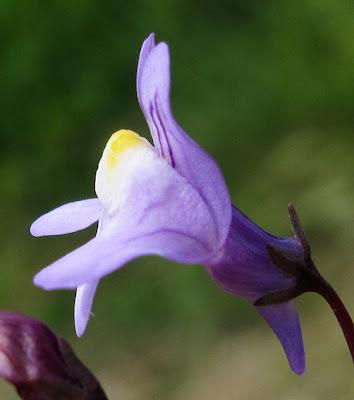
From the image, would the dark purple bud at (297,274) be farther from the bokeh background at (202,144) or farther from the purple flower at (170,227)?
the bokeh background at (202,144)

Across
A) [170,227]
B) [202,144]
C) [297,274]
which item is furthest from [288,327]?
[202,144]

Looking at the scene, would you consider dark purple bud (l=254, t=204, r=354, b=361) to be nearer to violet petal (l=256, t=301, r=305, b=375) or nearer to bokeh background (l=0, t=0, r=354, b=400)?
violet petal (l=256, t=301, r=305, b=375)

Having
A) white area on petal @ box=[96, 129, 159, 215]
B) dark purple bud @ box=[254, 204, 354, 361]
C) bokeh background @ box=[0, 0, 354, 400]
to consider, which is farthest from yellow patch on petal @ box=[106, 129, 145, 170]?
bokeh background @ box=[0, 0, 354, 400]

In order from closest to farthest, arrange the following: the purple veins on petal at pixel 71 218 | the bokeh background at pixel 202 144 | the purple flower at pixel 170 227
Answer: the purple flower at pixel 170 227, the purple veins on petal at pixel 71 218, the bokeh background at pixel 202 144

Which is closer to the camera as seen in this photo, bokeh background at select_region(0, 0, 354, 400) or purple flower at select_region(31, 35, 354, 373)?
purple flower at select_region(31, 35, 354, 373)

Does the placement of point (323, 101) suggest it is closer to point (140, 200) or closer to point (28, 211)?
point (28, 211)

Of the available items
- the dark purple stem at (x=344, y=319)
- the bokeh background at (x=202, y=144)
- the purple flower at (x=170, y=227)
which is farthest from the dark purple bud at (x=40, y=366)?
the bokeh background at (x=202, y=144)

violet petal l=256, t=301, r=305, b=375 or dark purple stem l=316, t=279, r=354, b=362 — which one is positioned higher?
dark purple stem l=316, t=279, r=354, b=362
